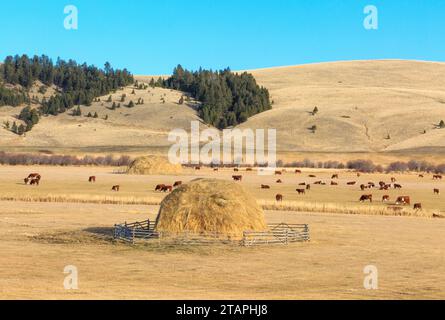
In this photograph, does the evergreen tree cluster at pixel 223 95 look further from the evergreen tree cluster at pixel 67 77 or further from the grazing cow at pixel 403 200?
the grazing cow at pixel 403 200

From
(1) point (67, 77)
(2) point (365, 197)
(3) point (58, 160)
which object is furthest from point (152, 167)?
(1) point (67, 77)

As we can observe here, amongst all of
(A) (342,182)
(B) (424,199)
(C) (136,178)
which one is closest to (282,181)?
(A) (342,182)

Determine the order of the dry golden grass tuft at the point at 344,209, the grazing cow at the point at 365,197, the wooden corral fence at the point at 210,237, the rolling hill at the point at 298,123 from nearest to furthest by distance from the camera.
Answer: the wooden corral fence at the point at 210,237, the dry golden grass tuft at the point at 344,209, the grazing cow at the point at 365,197, the rolling hill at the point at 298,123

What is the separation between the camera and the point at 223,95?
546ft

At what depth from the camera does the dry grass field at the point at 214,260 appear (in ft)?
63.7

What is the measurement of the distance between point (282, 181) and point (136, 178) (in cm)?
1408

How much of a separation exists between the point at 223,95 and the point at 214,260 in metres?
142

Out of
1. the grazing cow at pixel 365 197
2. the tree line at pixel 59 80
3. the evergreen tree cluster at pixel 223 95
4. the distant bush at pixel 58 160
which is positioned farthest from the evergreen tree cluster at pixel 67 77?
the grazing cow at pixel 365 197

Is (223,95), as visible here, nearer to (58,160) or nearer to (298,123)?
(298,123)

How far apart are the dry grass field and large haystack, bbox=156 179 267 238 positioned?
1809 millimetres

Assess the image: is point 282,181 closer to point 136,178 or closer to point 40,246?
point 136,178

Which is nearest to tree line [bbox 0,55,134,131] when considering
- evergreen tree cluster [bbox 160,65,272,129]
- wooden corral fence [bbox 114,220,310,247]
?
evergreen tree cluster [bbox 160,65,272,129]

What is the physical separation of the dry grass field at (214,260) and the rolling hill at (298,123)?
256ft

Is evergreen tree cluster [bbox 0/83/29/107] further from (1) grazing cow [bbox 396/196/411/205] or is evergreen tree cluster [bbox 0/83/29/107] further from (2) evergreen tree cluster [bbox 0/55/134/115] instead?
(1) grazing cow [bbox 396/196/411/205]
